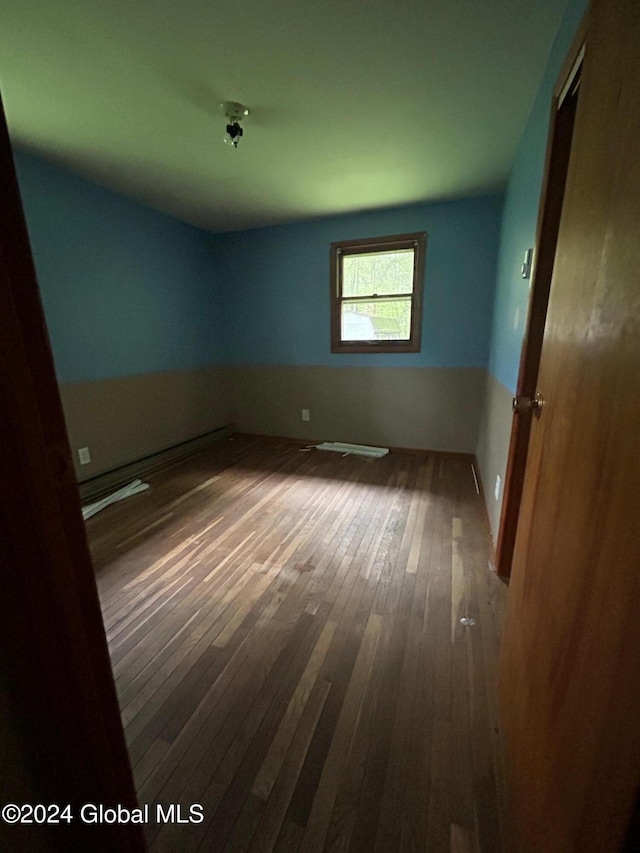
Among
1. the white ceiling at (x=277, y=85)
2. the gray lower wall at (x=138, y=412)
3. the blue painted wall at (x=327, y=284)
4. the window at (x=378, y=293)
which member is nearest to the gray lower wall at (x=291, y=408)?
the gray lower wall at (x=138, y=412)

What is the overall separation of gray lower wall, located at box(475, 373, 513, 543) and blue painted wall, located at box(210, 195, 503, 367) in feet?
3.01

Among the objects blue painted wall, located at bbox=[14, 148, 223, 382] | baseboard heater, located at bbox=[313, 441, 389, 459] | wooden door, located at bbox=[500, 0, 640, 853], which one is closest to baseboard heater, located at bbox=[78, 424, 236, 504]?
blue painted wall, located at bbox=[14, 148, 223, 382]

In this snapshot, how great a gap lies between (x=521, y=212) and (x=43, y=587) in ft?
8.55

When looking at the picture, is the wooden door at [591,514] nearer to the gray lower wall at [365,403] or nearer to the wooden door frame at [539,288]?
the wooden door frame at [539,288]

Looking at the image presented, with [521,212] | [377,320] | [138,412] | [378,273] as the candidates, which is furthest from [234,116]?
[138,412]

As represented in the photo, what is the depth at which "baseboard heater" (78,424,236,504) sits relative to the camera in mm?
2684

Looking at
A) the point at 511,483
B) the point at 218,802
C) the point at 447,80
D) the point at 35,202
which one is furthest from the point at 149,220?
the point at 218,802

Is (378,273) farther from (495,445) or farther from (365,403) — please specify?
(495,445)

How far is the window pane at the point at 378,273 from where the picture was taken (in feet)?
11.0

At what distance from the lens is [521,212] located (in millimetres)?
1935

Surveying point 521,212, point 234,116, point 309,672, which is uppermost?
point 234,116

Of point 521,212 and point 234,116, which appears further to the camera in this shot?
point 521,212

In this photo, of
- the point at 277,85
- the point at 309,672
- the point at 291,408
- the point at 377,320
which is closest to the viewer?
the point at 309,672

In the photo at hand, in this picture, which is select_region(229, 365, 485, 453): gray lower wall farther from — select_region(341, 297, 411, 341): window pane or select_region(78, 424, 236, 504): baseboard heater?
select_region(78, 424, 236, 504): baseboard heater
